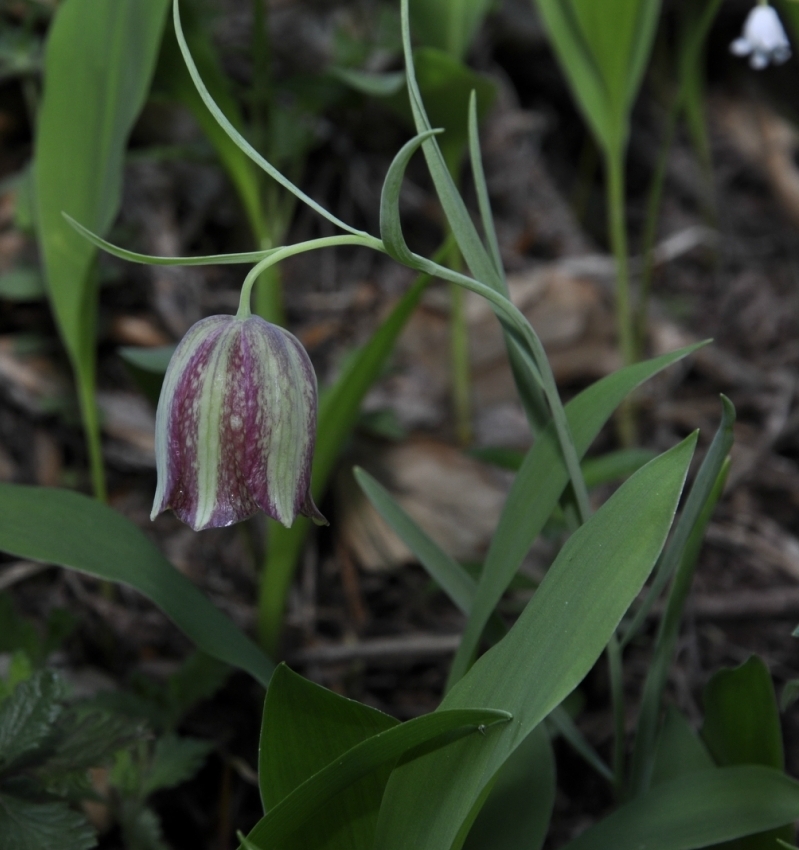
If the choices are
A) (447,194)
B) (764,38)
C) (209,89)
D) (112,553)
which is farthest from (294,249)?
(764,38)

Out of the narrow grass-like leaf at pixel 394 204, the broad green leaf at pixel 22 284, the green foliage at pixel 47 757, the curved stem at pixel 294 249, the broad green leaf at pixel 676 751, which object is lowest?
the broad green leaf at pixel 22 284

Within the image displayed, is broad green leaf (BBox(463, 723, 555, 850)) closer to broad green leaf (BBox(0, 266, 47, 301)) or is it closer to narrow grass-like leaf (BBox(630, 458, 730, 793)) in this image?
narrow grass-like leaf (BBox(630, 458, 730, 793))

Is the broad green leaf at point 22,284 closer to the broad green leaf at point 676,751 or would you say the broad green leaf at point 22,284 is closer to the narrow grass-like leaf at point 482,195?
the narrow grass-like leaf at point 482,195

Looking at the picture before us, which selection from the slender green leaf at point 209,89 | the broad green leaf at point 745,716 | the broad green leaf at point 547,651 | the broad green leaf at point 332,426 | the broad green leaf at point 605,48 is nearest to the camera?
the broad green leaf at point 547,651

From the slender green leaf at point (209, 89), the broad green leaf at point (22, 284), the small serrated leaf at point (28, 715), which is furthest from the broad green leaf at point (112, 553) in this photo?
the broad green leaf at point (22, 284)

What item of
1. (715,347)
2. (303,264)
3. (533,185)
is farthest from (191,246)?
(715,347)

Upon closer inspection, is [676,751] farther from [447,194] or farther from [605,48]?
[605,48]

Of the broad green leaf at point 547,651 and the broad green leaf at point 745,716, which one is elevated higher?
the broad green leaf at point 547,651
